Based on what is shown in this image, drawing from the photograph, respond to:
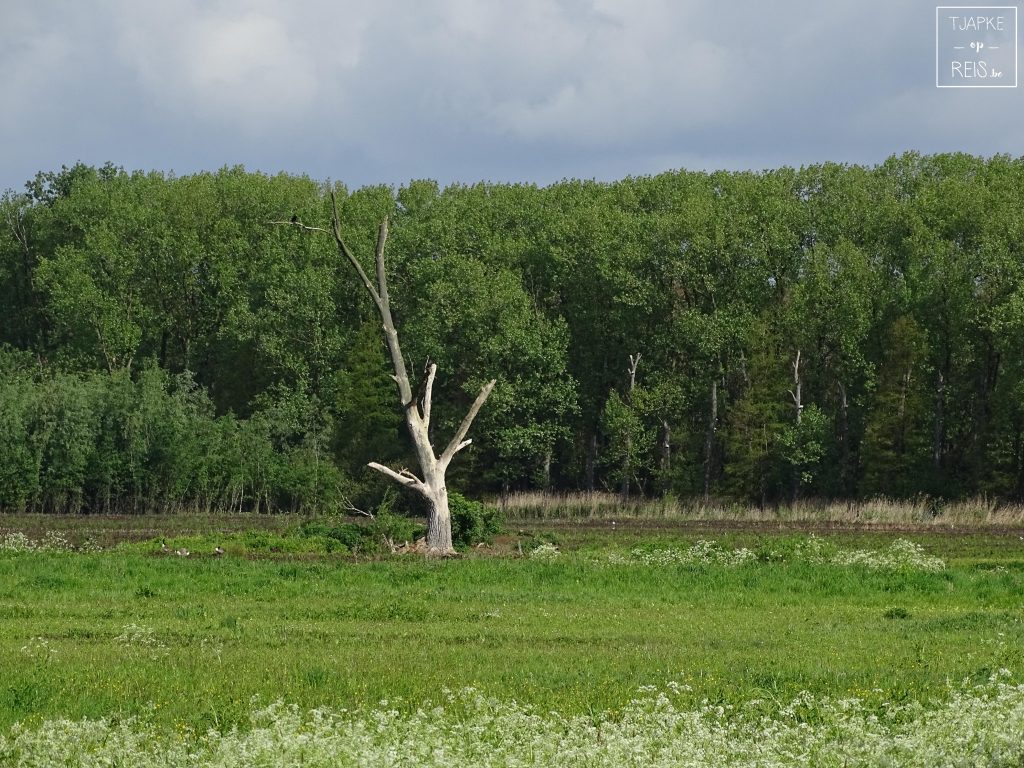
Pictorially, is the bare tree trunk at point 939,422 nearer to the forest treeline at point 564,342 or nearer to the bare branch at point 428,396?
the forest treeline at point 564,342

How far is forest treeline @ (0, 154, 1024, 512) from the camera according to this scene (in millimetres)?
58750

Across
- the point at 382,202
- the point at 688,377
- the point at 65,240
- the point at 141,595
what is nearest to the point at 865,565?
the point at 141,595

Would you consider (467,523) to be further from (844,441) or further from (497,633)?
(844,441)

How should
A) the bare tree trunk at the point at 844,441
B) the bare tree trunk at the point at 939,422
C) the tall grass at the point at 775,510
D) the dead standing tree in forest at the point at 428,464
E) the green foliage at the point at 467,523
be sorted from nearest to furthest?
the dead standing tree in forest at the point at 428,464
the green foliage at the point at 467,523
the tall grass at the point at 775,510
the bare tree trunk at the point at 939,422
the bare tree trunk at the point at 844,441

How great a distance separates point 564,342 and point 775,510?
1395cm

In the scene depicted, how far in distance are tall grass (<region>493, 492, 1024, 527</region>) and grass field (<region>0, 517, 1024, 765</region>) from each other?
1542 cm

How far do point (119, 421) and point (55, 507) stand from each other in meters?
4.51

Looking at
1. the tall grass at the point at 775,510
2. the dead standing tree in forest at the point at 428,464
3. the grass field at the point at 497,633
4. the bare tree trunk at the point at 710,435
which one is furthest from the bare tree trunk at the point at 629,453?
the grass field at the point at 497,633

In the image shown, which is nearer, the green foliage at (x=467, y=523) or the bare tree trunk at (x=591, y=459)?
the green foliage at (x=467, y=523)

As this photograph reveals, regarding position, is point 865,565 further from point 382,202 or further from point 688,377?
point 382,202

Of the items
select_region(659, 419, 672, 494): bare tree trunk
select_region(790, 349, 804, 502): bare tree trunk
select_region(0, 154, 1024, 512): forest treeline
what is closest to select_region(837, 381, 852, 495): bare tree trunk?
select_region(0, 154, 1024, 512): forest treeline

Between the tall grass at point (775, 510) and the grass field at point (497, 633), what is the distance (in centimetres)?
1542

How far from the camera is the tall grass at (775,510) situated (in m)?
49.5

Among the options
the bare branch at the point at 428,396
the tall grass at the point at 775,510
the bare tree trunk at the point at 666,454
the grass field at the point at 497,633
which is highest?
the bare branch at the point at 428,396
